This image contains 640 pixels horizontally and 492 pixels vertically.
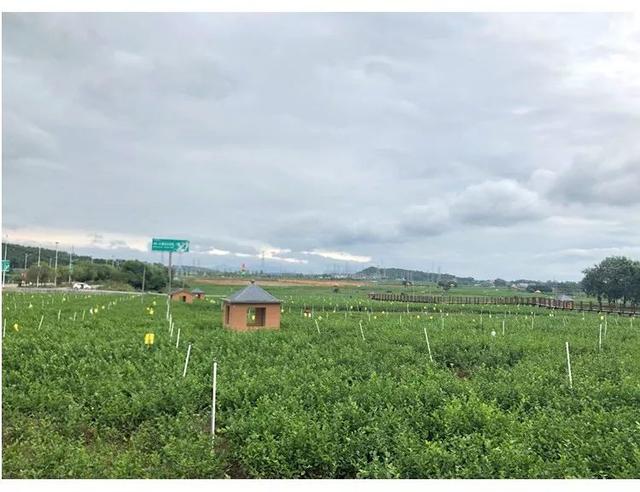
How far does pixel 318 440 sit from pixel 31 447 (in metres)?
3.36

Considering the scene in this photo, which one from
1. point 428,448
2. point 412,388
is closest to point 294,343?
point 412,388

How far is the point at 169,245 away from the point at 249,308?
3479 mm

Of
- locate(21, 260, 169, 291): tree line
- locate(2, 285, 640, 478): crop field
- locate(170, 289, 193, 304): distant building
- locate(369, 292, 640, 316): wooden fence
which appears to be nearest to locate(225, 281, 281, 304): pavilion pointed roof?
locate(2, 285, 640, 478): crop field

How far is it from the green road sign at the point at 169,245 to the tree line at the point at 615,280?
48742 millimetres

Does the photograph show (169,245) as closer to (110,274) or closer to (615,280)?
(615,280)

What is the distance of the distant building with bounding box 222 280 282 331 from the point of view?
1728 cm

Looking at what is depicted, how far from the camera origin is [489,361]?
43.8 ft

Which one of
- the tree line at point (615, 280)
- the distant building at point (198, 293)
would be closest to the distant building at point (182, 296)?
the distant building at point (198, 293)

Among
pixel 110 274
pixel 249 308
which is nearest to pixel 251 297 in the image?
pixel 249 308

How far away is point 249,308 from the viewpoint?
58.2 feet

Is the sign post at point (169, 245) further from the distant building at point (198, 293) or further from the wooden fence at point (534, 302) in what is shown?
the wooden fence at point (534, 302)

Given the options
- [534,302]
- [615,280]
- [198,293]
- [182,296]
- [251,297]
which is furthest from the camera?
[615,280]

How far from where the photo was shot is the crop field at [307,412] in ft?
19.4
